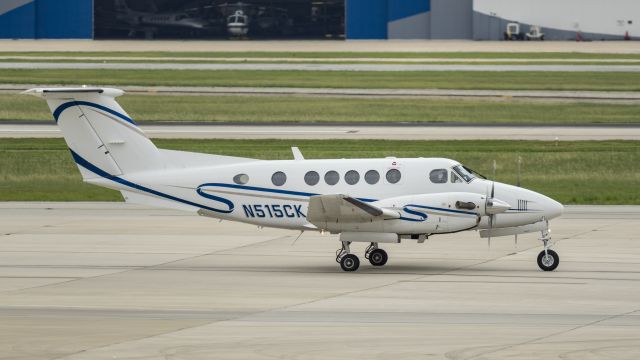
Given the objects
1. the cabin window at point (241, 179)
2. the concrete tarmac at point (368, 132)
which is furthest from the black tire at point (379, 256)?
the concrete tarmac at point (368, 132)

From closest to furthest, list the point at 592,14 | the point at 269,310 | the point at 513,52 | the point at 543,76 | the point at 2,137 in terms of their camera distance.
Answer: the point at 269,310 → the point at 2,137 → the point at 543,76 → the point at 513,52 → the point at 592,14

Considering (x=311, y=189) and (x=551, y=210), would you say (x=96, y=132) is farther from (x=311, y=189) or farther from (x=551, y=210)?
(x=551, y=210)

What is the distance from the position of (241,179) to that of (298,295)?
4478 mm

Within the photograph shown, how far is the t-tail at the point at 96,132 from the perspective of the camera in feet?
88.3

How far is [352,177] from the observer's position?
2653 cm

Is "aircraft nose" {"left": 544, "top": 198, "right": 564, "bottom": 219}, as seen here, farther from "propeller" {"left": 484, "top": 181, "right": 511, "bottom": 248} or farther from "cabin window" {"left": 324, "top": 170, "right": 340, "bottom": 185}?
"cabin window" {"left": 324, "top": 170, "right": 340, "bottom": 185}

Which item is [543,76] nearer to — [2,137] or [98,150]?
[2,137]

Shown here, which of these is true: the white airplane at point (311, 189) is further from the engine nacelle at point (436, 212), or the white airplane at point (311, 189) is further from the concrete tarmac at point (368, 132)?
the concrete tarmac at point (368, 132)

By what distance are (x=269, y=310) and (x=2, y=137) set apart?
1346 inches

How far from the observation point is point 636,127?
56406 millimetres

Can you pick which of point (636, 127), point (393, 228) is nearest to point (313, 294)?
point (393, 228)

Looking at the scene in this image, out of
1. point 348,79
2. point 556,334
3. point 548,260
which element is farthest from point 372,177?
point 348,79

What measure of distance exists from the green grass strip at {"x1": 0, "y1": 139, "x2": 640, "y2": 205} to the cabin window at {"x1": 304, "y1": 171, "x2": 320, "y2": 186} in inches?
575

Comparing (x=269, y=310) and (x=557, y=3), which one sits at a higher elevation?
(x=557, y=3)
